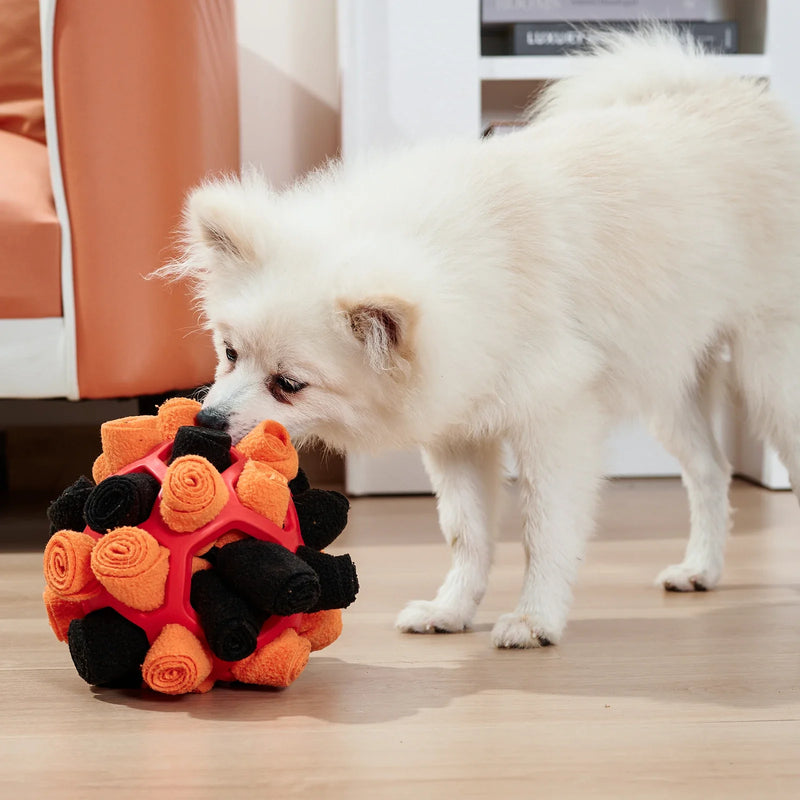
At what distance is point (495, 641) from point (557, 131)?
80 centimetres

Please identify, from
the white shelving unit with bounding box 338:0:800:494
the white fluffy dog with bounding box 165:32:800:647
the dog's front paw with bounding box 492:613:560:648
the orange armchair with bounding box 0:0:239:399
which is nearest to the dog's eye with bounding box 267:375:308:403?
the white fluffy dog with bounding box 165:32:800:647

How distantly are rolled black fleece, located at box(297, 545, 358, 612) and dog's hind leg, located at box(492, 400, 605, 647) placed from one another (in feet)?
0.90

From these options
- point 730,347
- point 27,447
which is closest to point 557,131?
point 730,347

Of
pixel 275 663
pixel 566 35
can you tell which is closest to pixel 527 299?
pixel 275 663

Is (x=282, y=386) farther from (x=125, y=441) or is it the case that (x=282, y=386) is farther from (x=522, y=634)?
(x=522, y=634)

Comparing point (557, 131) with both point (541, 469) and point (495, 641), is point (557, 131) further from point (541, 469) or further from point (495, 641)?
point (495, 641)

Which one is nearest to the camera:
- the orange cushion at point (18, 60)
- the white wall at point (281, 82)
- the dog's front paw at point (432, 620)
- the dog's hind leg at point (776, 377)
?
the dog's front paw at point (432, 620)

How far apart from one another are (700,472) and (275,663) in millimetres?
1000

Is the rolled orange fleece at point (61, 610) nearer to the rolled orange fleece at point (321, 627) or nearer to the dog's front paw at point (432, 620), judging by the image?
the rolled orange fleece at point (321, 627)

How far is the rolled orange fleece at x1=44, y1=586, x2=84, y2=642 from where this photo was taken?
1.30 metres

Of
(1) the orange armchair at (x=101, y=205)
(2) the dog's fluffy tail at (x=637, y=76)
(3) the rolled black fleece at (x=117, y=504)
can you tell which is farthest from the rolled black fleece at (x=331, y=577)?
(2) the dog's fluffy tail at (x=637, y=76)

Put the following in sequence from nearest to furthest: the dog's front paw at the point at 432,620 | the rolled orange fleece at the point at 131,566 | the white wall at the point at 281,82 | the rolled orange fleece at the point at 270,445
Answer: the rolled orange fleece at the point at 131,566 < the rolled orange fleece at the point at 270,445 < the dog's front paw at the point at 432,620 < the white wall at the point at 281,82

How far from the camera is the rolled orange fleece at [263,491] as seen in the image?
1.24 m

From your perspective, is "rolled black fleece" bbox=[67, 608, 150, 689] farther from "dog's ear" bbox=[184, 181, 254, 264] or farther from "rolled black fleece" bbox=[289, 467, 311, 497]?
"dog's ear" bbox=[184, 181, 254, 264]
